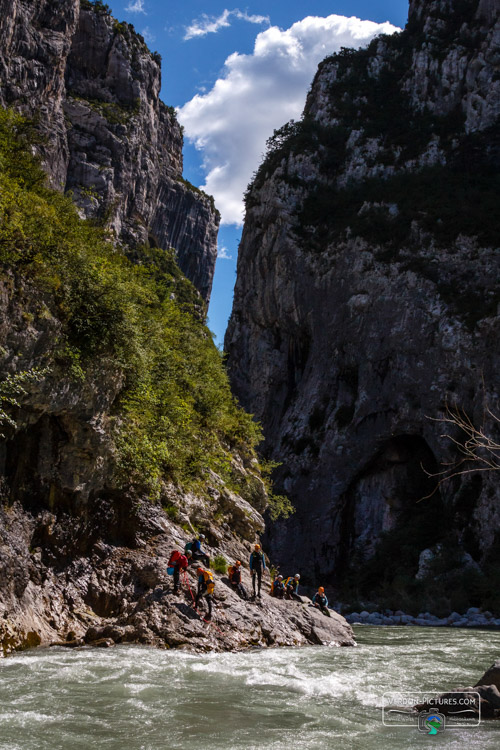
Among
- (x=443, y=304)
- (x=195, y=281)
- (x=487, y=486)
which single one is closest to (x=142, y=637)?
(x=487, y=486)

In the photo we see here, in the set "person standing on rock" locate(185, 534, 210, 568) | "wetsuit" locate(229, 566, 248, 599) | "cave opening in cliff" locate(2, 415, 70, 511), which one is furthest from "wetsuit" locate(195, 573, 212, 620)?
"cave opening in cliff" locate(2, 415, 70, 511)

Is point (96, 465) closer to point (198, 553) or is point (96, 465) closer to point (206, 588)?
point (198, 553)

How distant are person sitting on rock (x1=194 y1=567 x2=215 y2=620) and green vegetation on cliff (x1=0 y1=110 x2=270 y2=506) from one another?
294cm

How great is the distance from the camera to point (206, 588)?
1378 centimetres

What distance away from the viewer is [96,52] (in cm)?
6750

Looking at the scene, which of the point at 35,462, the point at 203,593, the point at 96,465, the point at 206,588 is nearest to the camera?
the point at 35,462

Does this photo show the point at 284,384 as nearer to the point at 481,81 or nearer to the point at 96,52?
the point at 481,81

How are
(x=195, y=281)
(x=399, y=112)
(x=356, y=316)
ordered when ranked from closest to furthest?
(x=356, y=316) → (x=399, y=112) → (x=195, y=281)

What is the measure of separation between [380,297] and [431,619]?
82.8 ft

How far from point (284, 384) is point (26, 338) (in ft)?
148

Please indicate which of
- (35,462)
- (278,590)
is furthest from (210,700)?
(278,590)

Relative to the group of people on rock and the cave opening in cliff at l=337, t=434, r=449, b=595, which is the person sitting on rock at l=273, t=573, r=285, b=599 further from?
the cave opening in cliff at l=337, t=434, r=449, b=595

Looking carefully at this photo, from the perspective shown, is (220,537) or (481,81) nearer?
(220,537)

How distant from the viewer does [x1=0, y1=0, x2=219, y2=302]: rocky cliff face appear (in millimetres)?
52344
